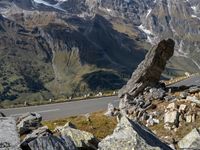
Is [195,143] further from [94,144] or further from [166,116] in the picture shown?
[166,116]

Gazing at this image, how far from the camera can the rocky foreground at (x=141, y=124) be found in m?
12.6

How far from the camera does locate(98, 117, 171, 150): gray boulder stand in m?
12.1

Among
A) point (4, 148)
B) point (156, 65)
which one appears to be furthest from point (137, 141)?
point (156, 65)

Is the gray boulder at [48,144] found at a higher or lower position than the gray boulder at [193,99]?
higher

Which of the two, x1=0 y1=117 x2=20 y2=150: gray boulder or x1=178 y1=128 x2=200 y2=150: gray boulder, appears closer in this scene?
x1=0 y1=117 x2=20 y2=150: gray boulder

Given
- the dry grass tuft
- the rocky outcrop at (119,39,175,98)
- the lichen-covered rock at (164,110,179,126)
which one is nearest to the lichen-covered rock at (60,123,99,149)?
the dry grass tuft

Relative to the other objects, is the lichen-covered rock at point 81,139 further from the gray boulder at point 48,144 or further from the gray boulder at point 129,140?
the gray boulder at point 129,140

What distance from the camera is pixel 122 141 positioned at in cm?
1230

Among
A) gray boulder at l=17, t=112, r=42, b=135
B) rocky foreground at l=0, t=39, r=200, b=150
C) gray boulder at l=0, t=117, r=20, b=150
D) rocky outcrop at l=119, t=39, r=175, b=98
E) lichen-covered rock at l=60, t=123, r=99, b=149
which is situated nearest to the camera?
gray boulder at l=0, t=117, r=20, b=150

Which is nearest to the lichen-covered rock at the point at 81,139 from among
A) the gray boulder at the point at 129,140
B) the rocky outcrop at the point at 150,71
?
the gray boulder at the point at 129,140

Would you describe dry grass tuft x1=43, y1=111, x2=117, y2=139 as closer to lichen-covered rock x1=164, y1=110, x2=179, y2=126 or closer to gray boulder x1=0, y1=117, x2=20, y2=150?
lichen-covered rock x1=164, y1=110, x2=179, y2=126

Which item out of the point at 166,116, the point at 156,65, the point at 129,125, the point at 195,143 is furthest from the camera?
the point at 156,65

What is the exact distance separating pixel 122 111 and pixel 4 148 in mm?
21921

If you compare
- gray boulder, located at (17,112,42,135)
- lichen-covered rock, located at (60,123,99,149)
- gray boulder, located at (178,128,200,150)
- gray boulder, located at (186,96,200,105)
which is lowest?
gray boulder, located at (186,96,200,105)
